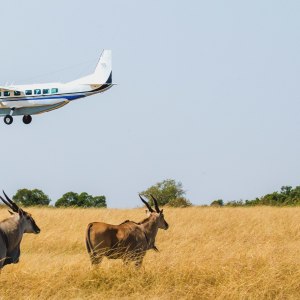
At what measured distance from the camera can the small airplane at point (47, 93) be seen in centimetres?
3862

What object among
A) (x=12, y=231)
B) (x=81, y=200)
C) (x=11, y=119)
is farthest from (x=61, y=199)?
(x=12, y=231)

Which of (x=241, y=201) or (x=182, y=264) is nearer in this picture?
(x=182, y=264)

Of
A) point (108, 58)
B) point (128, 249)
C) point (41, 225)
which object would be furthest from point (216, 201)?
point (128, 249)

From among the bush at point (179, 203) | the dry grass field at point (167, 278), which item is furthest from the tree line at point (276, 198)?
the dry grass field at point (167, 278)

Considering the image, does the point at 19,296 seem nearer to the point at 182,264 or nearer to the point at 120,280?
the point at 120,280

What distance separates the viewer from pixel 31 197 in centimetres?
4734

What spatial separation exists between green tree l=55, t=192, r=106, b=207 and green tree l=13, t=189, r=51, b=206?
1722 mm

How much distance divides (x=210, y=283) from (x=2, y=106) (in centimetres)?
3214

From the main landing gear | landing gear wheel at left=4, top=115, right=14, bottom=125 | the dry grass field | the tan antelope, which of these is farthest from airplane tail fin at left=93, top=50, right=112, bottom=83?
the tan antelope

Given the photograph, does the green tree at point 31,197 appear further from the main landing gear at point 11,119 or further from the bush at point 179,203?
the bush at point 179,203

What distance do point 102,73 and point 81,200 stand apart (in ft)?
23.5

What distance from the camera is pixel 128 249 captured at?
12836mm

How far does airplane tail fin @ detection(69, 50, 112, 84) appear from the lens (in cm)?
4206

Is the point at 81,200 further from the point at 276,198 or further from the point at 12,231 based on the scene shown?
the point at 12,231
